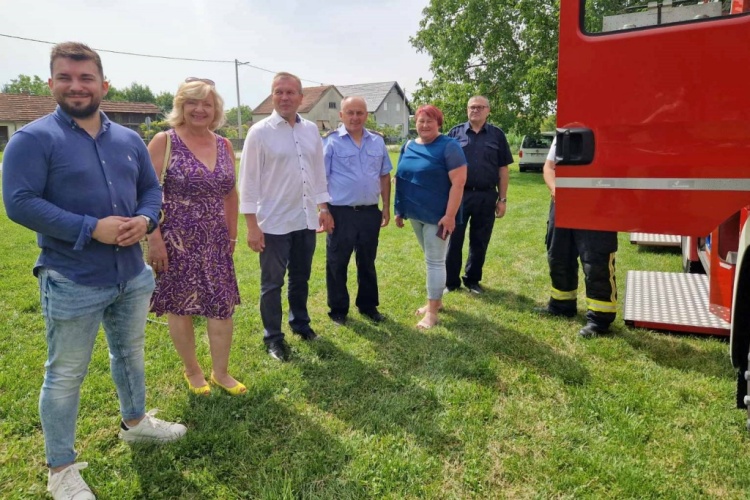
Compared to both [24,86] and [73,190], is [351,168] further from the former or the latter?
[24,86]

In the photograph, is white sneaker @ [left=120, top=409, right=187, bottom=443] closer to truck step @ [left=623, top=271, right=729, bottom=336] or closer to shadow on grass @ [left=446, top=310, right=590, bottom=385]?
shadow on grass @ [left=446, top=310, right=590, bottom=385]

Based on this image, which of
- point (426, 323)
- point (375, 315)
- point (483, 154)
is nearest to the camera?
point (426, 323)

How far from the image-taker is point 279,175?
3.40m

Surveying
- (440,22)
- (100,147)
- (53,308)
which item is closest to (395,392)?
(53,308)

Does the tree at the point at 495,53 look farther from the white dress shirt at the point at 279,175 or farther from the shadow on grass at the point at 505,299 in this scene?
the white dress shirt at the point at 279,175

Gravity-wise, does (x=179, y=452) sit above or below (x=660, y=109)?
below

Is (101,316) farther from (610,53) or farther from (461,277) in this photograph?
(461,277)

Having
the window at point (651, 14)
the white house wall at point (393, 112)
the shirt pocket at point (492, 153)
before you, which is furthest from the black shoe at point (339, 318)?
the white house wall at point (393, 112)

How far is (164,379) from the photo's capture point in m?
3.19

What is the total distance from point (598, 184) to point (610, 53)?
0.54m

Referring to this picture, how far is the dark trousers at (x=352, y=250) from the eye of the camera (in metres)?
4.04

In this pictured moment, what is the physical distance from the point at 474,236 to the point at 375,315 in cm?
150

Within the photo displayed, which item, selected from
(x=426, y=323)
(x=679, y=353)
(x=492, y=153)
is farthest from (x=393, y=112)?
(x=679, y=353)

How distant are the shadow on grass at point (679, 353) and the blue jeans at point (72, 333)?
3274mm
